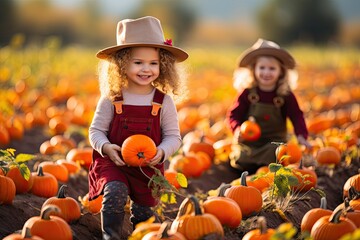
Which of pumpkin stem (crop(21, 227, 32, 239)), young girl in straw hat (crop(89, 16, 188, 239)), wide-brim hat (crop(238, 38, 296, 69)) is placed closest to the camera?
pumpkin stem (crop(21, 227, 32, 239))

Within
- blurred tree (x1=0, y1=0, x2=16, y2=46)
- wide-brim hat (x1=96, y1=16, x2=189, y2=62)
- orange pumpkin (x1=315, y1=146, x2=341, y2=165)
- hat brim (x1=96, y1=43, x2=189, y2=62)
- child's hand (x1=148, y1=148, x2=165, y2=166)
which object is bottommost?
orange pumpkin (x1=315, y1=146, x2=341, y2=165)

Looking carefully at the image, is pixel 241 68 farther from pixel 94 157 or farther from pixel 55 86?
pixel 55 86

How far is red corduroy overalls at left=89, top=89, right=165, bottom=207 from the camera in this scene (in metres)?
4.35

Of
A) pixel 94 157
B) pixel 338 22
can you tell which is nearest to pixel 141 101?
pixel 94 157

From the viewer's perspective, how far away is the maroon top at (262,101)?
648 centimetres

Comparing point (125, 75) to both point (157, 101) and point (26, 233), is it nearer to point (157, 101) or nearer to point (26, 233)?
point (157, 101)

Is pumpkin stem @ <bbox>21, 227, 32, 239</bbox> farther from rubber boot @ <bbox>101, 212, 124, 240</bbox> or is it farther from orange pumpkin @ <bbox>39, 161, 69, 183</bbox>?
orange pumpkin @ <bbox>39, 161, 69, 183</bbox>

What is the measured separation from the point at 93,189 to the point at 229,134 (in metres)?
4.01

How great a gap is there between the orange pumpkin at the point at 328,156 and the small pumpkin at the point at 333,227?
2.46m

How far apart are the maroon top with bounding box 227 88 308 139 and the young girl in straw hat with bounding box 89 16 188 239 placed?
Result: 2108 millimetres

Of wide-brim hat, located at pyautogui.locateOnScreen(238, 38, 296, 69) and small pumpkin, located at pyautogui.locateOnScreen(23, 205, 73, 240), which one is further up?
wide-brim hat, located at pyautogui.locateOnScreen(238, 38, 296, 69)

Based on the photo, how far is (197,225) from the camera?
12.0 feet

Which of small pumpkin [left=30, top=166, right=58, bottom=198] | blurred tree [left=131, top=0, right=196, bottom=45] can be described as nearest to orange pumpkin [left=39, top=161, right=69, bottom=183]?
small pumpkin [left=30, top=166, right=58, bottom=198]

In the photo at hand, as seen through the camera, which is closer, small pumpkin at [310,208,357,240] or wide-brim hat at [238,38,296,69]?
small pumpkin at [310,208,357,240]
